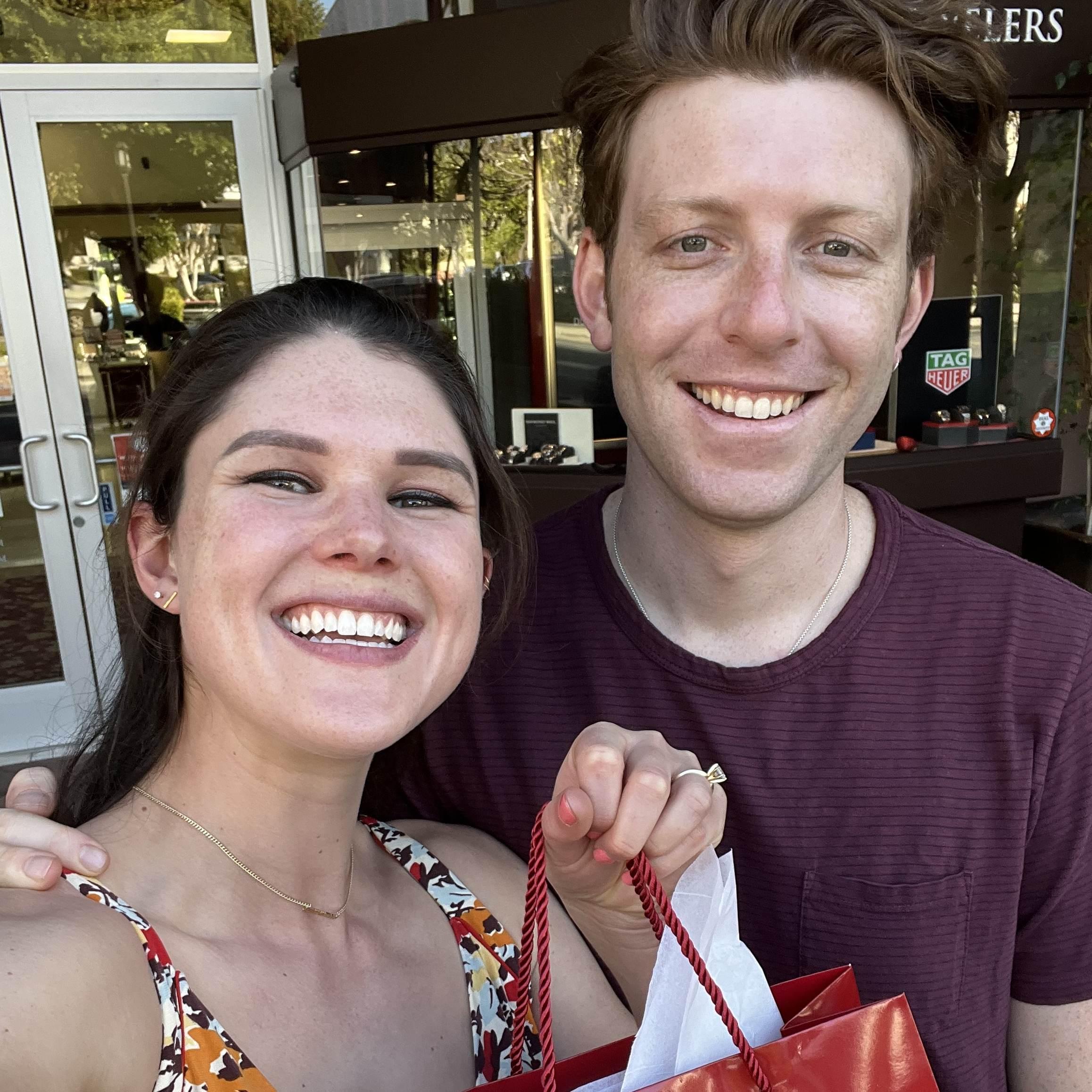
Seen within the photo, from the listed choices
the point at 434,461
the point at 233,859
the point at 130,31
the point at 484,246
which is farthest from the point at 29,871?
the point at 484,246

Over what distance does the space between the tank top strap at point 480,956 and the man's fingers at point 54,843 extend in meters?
0.46

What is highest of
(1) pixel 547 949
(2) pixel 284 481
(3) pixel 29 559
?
(2) pixel 284 481

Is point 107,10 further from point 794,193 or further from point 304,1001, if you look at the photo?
point 304,1001

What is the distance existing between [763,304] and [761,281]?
0.04m

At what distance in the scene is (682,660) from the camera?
4.68 ft

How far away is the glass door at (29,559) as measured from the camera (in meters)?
4.53

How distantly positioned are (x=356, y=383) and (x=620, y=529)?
22.4 inches

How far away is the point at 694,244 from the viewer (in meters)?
1.42

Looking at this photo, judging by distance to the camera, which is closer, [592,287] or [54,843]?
[54,843]

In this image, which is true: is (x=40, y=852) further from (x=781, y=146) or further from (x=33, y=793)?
(x=781, y=146)

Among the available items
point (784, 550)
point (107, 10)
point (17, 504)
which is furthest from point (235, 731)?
point (107, 10)

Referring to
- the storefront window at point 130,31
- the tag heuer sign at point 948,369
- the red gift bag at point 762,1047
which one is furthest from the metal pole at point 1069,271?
the red gift bag at point 762,1047

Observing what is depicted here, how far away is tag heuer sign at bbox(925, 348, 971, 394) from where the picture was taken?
5.41 m

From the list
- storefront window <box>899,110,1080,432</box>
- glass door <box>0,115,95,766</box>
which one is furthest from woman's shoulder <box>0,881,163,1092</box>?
storefront window <box>899,110,1080,432</box>
